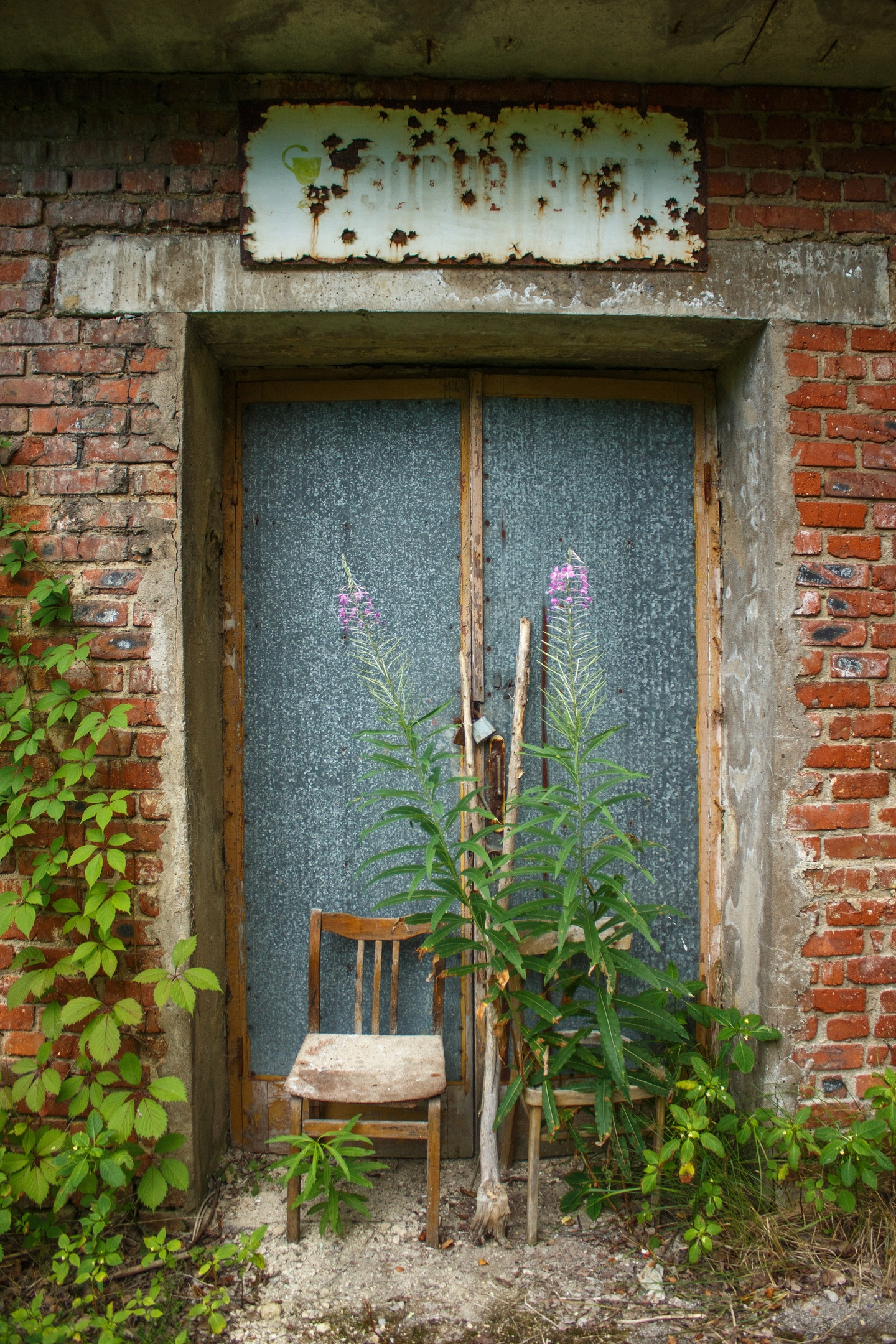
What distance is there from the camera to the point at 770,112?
7.29ft

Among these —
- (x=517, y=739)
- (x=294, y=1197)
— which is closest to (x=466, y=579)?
(x=517, y=739)

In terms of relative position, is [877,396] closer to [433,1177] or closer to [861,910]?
[861,910]

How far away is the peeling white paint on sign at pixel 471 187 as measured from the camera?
85.0 inches

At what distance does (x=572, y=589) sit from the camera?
2434 millimetres

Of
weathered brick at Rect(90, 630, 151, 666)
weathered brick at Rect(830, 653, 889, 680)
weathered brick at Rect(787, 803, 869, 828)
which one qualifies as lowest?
weathered brick at Rect(787, 803, 869, 828)

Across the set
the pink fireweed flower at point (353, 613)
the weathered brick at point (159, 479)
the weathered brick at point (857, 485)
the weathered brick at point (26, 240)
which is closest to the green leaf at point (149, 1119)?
the pink fireweed flower at point (353, 613)

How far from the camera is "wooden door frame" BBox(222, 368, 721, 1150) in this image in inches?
96.4

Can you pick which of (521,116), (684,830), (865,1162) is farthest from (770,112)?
(865,1162)

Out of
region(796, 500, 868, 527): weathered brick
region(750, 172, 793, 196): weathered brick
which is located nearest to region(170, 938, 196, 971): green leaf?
region(796, 500, 868, 527): weathered brick

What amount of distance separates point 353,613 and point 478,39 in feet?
5.23

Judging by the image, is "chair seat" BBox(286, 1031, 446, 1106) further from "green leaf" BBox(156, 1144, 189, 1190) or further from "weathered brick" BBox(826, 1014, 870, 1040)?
"weathered brick" BBox(826, 1014, 870, 1040)

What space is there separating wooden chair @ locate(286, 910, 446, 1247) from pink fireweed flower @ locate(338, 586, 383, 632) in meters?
0.90

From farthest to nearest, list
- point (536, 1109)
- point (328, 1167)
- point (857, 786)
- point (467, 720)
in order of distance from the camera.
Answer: point (467, 720) → point (857, 786) → point (536, 1109) → point (328, 1167)

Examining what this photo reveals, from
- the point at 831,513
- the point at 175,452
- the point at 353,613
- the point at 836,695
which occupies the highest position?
the point at 175,452
